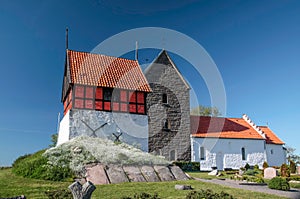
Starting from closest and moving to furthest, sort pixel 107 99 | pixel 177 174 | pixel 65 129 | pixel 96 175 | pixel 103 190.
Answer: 1. pixel 103 190
2. pixel 96 175
3. pixel 177 174
4. pixel 65 129
5. pixel 107 99

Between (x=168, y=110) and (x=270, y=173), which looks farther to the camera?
(x=168, y=110)

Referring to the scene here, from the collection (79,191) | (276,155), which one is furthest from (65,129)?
(276,155)

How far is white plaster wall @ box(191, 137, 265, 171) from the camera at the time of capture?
2548cm

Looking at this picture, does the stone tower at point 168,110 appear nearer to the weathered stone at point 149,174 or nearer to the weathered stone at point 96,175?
the weathered stone at point 149,174

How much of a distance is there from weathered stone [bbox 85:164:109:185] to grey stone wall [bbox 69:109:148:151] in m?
6.30

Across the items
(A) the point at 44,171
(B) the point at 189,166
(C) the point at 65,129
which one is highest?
(C) the point at 65,129

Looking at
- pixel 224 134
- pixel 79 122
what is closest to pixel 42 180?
pixel 79 122

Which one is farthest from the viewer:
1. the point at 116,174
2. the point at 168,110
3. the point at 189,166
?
the point at 168,110

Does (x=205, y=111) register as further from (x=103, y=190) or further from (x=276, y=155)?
(x=103, y=190)

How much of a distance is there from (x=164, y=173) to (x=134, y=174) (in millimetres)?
1630

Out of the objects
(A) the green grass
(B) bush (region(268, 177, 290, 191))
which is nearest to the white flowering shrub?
(A) the green grass

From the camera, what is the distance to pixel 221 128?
91.3 feet

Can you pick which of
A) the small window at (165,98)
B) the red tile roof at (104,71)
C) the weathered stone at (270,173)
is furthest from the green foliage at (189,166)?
the red tile roof at (104,71)

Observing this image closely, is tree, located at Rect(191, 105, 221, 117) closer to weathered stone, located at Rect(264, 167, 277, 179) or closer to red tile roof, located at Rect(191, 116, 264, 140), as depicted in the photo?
red tile roof, located at Rect(191, 116, 264, 140)
